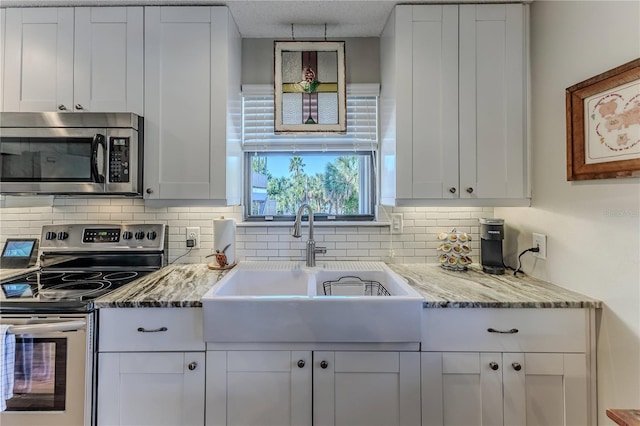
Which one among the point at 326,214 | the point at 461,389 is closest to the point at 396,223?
the point at 326,214

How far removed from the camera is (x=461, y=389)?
4.01 feet

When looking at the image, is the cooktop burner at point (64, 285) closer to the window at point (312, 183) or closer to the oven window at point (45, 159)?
the oven window at point (45, 159)

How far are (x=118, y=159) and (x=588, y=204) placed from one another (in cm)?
225

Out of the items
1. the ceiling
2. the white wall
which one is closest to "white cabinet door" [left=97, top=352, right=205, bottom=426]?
the white wall

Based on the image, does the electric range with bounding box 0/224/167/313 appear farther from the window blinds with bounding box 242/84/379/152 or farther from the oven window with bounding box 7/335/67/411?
the window blinds with bounding box 242/84/379/152

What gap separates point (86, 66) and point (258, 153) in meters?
1.02

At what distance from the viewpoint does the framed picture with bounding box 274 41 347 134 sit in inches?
72.4

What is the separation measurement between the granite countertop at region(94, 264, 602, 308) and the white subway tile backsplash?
184 mm

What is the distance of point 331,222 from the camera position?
1.90 meters

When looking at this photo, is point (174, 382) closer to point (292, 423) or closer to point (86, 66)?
point (292, 423)

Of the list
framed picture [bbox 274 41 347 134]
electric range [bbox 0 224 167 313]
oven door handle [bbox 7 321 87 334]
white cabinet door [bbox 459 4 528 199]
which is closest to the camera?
oven door handle [bbox 7 321 87 334]

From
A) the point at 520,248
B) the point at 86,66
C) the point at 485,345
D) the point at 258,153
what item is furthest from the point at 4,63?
the point at 520,248

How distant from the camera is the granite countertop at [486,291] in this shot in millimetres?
1220

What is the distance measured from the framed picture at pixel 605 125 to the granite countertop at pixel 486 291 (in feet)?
1.75
